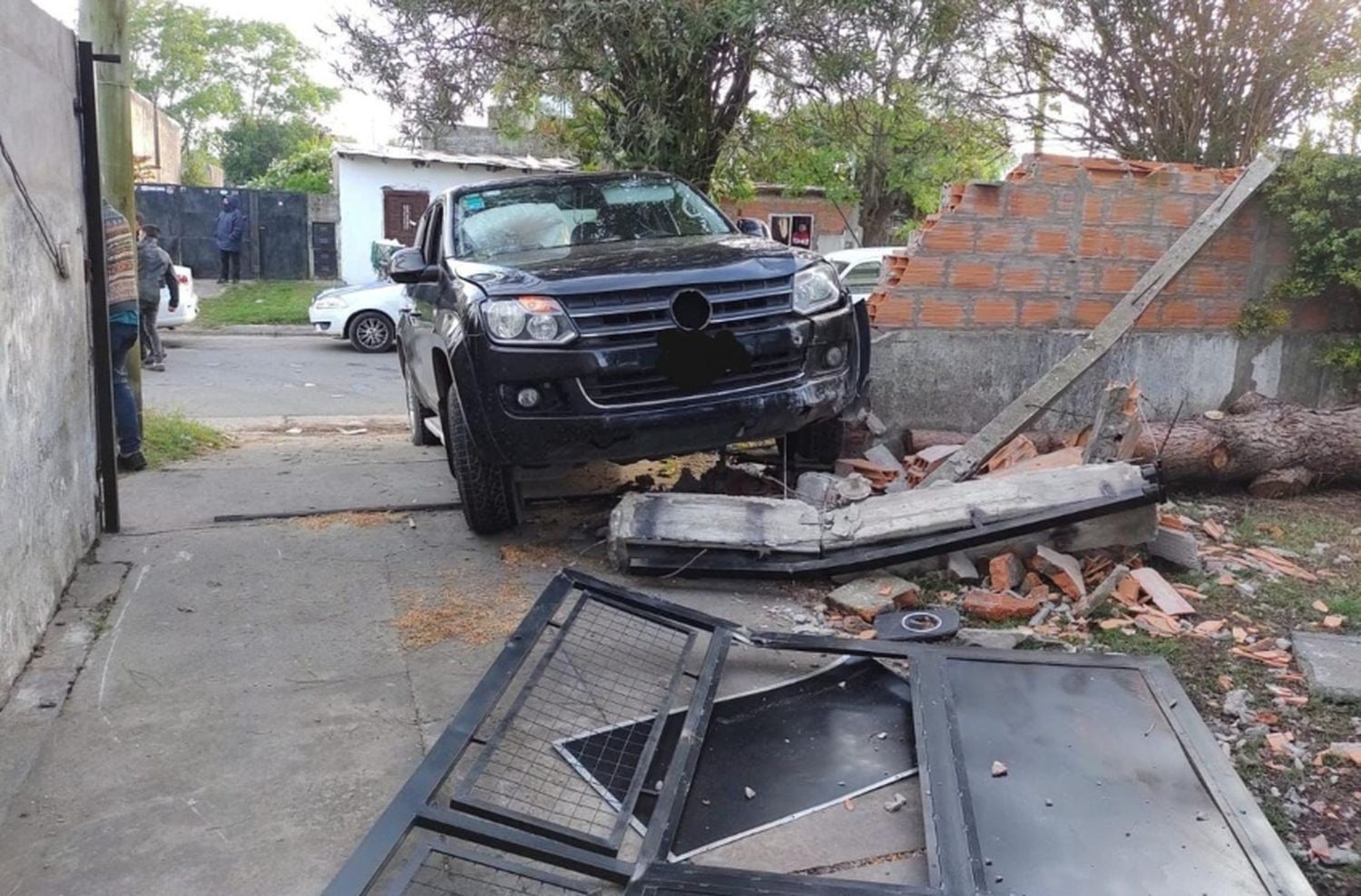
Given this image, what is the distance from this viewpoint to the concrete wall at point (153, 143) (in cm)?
2783

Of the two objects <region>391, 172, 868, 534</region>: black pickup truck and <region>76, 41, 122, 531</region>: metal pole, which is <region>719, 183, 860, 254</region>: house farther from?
<region>76, 41, 122, 531</region>: metal pole

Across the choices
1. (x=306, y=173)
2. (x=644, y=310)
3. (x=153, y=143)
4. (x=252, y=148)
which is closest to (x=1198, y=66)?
(x=644, y=310)

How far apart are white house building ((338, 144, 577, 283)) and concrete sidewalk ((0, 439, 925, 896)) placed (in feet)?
57.3

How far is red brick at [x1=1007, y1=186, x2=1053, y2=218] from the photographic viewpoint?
6.66 m

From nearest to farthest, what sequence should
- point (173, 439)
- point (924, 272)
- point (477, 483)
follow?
point (477, 483), point (924, 272), point (173, 439)

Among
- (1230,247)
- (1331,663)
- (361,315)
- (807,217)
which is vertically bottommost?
(1331,663)

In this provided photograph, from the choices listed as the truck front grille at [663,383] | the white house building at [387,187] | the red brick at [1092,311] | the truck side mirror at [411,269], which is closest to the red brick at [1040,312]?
the red brick at [1092,311]

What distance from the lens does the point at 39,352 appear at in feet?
14.5

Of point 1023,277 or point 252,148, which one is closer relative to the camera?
point 1023,277

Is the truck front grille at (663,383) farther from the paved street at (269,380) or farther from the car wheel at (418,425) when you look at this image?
the paved street at (269,380)

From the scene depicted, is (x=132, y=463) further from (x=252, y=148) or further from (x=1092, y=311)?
(x=252, y=148)

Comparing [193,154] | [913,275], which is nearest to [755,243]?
[913,275]

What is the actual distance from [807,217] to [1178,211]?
19.8 metres

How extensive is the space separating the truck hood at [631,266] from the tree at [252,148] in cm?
3990
